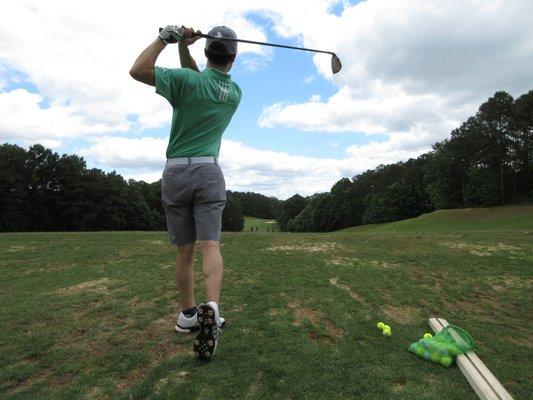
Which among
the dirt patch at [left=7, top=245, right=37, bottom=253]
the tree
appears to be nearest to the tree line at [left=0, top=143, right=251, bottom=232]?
the dirt patch at [left=7, top=245, right=37, bottom=253]

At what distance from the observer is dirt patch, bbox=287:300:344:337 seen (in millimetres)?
4321

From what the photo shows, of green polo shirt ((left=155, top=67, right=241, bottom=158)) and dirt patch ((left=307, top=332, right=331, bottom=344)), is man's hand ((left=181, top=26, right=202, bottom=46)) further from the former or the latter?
dirt patch ((left=307, top=332, right=331, bottom=344))

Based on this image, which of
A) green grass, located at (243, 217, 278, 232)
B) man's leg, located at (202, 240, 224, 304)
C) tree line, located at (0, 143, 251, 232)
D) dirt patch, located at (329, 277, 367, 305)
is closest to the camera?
man's leg, located at (202, 240, 224, 304)

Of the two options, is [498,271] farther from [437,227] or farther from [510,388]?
[437,227]

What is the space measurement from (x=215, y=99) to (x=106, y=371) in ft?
7.62

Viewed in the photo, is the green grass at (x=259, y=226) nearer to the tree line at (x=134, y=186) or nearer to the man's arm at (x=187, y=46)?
the tree line at (x=134, y=186)

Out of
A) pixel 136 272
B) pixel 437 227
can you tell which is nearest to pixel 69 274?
pixel 136 272

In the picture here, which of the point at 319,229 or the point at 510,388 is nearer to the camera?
the point at 510,388

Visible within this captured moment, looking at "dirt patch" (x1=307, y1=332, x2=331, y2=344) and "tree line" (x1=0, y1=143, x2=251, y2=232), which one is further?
"tree line" (x1=0, y1=143, x2=251, y2=232)

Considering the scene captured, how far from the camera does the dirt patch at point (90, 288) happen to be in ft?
18.7

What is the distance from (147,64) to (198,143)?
73 centimetres

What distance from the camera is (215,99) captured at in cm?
355

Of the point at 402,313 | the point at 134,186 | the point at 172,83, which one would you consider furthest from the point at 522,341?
the point at 134,186

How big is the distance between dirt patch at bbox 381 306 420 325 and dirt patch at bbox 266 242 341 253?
4553 millimetres
